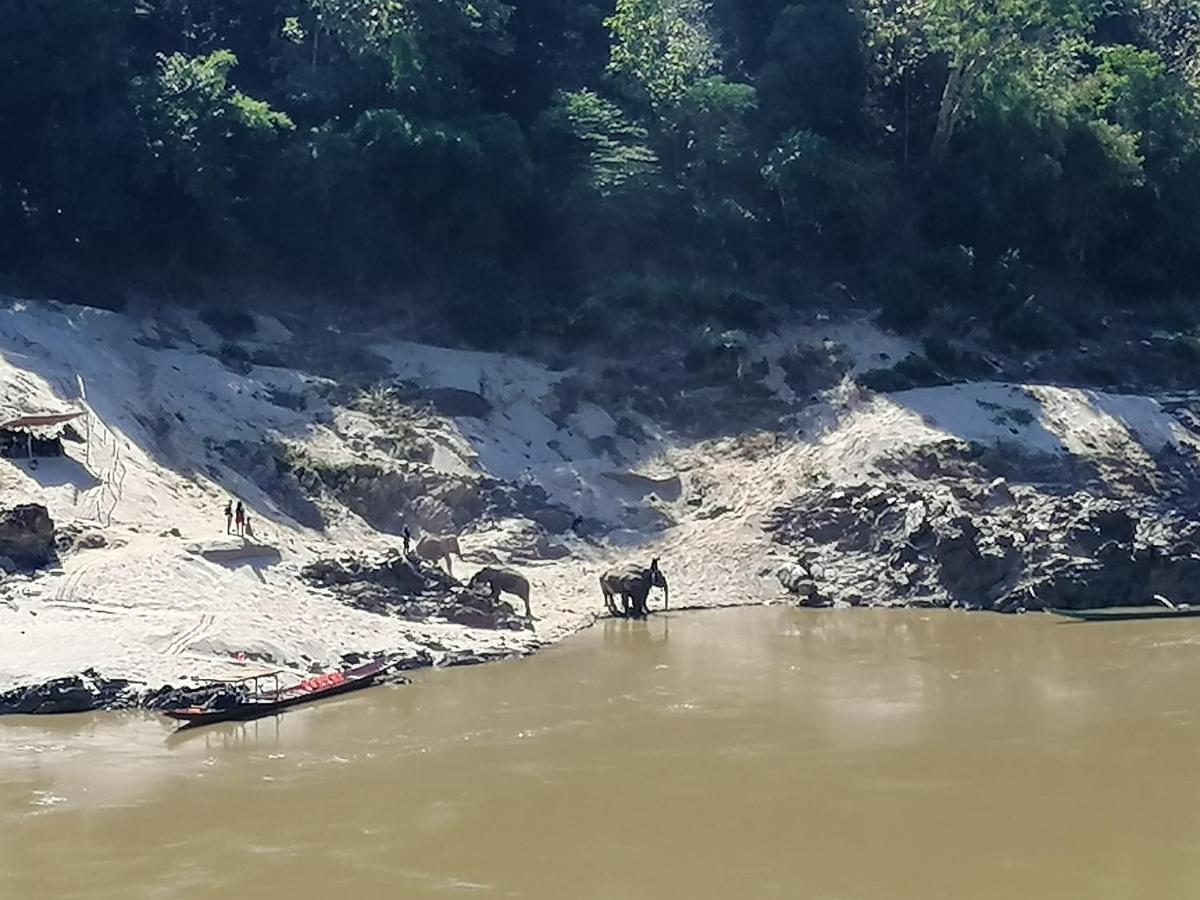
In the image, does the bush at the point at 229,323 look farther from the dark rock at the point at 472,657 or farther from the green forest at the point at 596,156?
the dark rock at the point at 472,657

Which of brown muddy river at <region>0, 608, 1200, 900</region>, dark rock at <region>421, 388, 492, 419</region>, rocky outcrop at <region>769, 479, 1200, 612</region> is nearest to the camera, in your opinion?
brown muddy river at <region>0, 608, 1200, 900</region>

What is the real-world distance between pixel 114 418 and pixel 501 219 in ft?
40.7

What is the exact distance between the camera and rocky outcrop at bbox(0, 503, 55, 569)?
2636 centimetres

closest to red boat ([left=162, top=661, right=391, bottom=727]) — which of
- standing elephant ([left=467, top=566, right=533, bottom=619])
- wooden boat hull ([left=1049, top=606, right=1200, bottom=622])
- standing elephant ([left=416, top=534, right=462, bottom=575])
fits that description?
standing elephant ([left=467, top=566, right=533, bottom=619])

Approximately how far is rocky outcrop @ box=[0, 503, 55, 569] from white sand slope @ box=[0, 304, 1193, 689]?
446 millimetres

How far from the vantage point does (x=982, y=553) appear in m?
31.5

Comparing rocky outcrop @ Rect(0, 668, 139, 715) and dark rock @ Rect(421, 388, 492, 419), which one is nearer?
rocky outcrop @ Rect(0, 668, 139, 715)

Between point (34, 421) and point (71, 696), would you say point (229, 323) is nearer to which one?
point (34, 421)

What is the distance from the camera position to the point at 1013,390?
36.9 meters

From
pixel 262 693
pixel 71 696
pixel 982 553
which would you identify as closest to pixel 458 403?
pixel 982 553

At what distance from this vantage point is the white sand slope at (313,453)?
81.8 feet

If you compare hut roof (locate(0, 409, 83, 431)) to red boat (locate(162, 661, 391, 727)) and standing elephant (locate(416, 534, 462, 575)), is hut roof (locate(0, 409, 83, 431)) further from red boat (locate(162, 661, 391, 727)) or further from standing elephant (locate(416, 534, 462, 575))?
red boat (locate(162, 661, 391, 727))

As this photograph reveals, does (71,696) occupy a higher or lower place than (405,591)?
lower

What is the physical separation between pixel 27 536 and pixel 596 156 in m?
19.3
